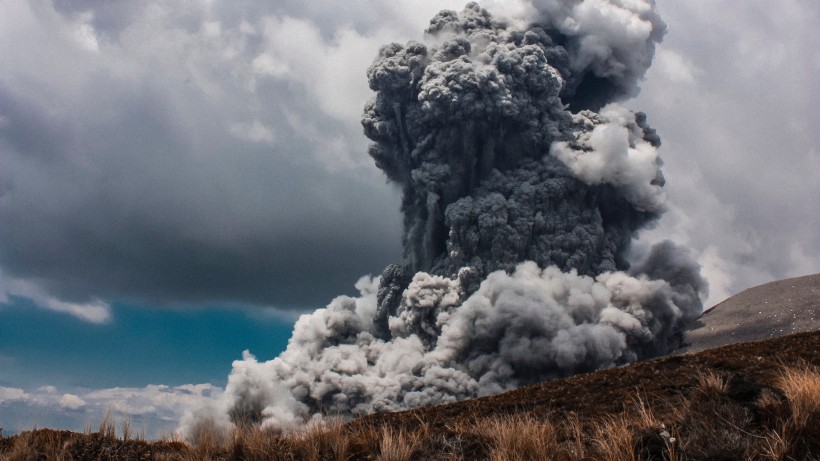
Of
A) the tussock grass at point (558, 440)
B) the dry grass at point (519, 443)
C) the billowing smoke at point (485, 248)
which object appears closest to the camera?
the tussock grass at point (558, 440)

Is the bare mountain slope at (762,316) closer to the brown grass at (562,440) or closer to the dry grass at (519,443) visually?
the brown grass at (562,440)

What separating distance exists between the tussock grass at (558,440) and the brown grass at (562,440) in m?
0.02

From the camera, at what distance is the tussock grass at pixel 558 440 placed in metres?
7.09

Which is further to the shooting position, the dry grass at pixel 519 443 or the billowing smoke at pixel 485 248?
the billowing smoke at pixel 485 248

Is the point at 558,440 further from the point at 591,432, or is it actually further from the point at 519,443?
the point at 519,443

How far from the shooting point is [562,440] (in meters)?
9.67

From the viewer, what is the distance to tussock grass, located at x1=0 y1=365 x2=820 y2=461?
7086mm

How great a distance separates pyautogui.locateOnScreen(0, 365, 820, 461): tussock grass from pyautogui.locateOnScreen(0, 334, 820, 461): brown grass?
15 millimetres

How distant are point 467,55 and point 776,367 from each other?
64.3 metres

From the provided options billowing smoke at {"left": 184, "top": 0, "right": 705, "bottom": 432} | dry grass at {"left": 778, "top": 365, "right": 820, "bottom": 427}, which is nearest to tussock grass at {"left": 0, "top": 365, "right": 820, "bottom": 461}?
dry grass at {"left": 778, "top": 365, "right": 820, "bottom": 427}

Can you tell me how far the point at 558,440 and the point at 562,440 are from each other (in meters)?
0.09

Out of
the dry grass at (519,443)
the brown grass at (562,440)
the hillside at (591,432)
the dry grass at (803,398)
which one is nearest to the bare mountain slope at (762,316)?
the hillside at (591,432)

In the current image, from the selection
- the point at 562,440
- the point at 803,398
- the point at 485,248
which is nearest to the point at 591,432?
the point at 562,440

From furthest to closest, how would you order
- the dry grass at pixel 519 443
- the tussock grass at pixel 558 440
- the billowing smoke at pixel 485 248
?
the billowing smoke at pixel 485 248
the dry grass at pixel 519 443
the tussock grass at pixel 558 440
